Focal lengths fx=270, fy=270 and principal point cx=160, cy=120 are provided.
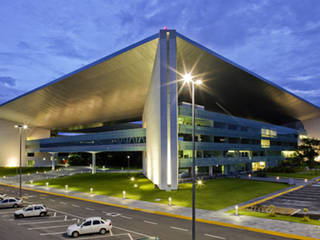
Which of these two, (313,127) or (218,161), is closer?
(218,161)

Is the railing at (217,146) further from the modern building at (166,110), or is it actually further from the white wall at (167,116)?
the white wall at (167,116)

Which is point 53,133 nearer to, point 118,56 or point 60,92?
point 60,92

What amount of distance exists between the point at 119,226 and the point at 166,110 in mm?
20172

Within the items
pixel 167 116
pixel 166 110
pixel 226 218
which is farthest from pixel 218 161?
pixel 226 218

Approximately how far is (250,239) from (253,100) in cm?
5128

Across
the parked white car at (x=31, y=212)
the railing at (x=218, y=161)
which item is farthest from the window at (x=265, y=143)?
the parked white car at (x=31, y=212)

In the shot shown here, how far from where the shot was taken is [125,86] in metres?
50.1

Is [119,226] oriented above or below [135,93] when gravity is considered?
below

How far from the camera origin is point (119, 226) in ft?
65.5

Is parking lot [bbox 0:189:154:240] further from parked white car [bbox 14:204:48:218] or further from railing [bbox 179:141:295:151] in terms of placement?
railing [bbox 179:141:295:151]

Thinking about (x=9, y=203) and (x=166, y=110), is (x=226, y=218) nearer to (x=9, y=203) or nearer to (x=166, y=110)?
(x=166, y=110)

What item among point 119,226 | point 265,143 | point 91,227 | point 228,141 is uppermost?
point 228,141

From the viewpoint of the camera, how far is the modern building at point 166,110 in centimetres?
3772

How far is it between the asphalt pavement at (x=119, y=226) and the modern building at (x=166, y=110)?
13.8 metres
